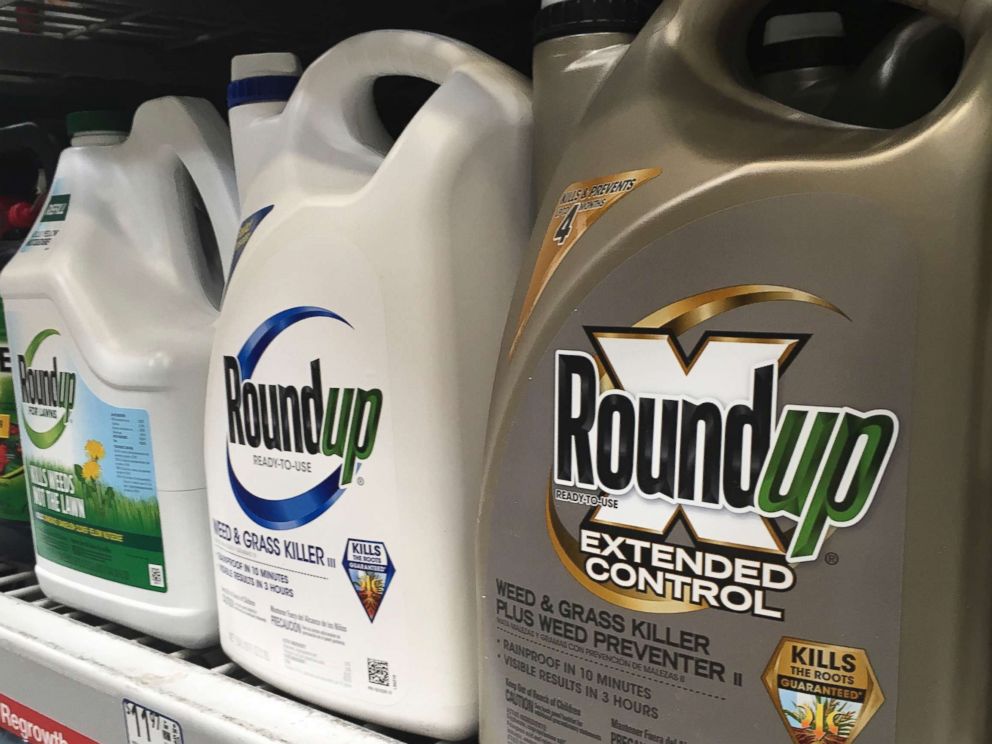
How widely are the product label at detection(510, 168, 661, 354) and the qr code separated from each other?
246 millimetres

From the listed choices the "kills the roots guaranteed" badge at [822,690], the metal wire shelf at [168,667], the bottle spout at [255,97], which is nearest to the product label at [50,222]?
the bottle spout at [255,97]

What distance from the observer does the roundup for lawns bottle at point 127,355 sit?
0.73 metres

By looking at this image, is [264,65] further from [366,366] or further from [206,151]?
[366,366]

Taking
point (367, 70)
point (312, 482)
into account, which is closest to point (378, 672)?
point (312, 482)

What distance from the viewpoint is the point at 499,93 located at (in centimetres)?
55

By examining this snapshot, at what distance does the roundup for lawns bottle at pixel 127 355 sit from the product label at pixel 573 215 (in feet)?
1.16

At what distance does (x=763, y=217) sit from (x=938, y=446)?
12 cm

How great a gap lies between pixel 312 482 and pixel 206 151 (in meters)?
0.32

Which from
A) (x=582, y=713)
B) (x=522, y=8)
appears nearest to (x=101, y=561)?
(x=582, y=713)

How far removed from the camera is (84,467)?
2.53ft

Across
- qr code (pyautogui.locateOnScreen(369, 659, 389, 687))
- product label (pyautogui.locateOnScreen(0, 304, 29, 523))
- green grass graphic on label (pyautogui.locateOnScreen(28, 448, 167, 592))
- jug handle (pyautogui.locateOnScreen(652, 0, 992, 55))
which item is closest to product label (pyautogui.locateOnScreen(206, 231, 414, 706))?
qr code (pyautogui.locateOnScreen(369, 659, 389, 687))

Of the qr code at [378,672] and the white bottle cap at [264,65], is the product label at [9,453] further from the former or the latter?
the qr code at [378,672]

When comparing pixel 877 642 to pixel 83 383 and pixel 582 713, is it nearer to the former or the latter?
pixel 582 713

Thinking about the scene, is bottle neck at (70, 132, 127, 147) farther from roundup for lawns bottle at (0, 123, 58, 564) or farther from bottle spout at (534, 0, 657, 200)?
bottle spout at (534, 0, 657, 200)
